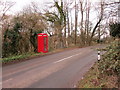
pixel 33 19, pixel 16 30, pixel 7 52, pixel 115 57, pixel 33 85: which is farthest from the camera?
pixel 33 19

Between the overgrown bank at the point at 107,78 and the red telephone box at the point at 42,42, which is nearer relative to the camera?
the overgrown bank at the point at 107,78

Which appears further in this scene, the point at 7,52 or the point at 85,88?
the point at 7,52

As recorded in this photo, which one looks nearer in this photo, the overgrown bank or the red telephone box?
the overgrown bank

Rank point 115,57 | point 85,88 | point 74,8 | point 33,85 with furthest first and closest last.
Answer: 1. point 74,8
2. point 115,57
3. point 33,85
4. point 85,88

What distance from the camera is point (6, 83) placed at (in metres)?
5.11

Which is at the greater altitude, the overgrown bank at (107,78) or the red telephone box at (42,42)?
the red telephone box at (42,42)

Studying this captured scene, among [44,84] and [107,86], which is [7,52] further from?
[107,86]

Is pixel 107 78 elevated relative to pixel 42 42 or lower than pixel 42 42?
lower

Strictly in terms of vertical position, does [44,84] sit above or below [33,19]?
below

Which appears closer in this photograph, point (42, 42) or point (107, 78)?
point (107, 78)

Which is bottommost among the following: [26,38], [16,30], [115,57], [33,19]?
[115,57]

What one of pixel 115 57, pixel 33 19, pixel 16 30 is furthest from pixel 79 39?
pixel 115 57

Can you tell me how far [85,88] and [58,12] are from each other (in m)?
23.5

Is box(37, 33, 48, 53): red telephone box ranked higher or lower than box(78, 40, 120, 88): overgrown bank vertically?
higher
